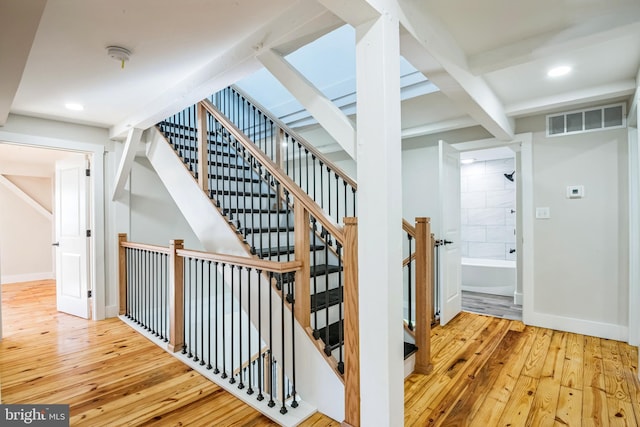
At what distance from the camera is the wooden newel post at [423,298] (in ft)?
7.79

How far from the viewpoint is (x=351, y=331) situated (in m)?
1.60

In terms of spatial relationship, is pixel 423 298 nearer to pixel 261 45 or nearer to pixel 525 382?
pixel 525 382

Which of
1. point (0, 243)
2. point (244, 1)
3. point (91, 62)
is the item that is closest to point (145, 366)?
point (91, 62)

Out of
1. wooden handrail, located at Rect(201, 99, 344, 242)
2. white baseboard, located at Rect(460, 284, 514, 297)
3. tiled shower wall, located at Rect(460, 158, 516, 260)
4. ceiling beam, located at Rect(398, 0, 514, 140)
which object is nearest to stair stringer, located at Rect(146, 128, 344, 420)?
wooden handrail, located at Rect(201, 99, 344, 242)

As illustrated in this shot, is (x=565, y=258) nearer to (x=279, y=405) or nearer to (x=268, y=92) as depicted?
(x=279, y=405)

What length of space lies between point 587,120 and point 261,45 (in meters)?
3.19

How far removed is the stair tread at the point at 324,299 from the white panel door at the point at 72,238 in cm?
305

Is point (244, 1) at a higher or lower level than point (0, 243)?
higher

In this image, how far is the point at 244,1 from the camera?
5.18 ft

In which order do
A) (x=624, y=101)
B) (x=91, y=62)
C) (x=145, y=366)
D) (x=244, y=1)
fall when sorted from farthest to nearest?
(x=624, y=101) < (x=145, y=366) < (x=91, y=62) < (x=244, y=1)

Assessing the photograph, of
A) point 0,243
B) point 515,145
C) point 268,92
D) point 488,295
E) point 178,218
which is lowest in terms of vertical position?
point 488,295

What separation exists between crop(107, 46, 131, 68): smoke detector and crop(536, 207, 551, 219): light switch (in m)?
3.89

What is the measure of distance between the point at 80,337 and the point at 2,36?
9.32 feet

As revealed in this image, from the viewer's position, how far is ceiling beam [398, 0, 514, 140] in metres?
1.56
